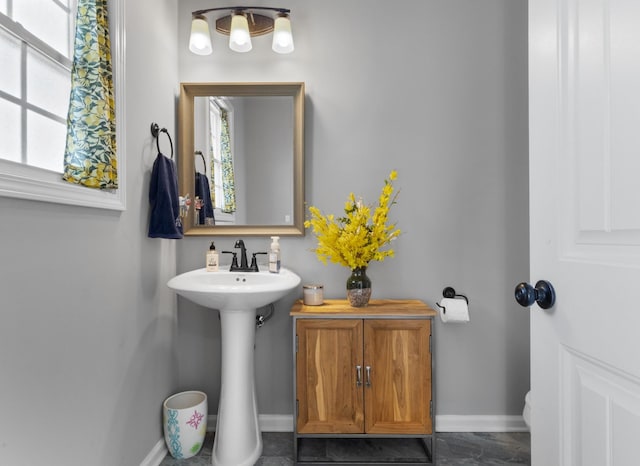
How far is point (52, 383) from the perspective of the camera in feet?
3.42

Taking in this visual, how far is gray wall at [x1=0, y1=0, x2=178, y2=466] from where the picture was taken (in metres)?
0.94

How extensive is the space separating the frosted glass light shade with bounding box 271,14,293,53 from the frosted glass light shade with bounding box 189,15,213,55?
0.37 meters

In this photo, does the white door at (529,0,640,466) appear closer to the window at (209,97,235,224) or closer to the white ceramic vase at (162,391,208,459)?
the white ceramic vase at (162,391,208,459)

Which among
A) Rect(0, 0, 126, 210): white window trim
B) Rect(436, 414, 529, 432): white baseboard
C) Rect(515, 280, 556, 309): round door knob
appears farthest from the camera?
Rect(436, 414, 529, 432): white baseboard

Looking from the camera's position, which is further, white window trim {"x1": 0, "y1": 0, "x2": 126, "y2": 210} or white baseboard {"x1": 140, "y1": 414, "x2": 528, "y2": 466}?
white baseboard {"x1": 140, "y1": 414, "x2": 528, "y2": 466}

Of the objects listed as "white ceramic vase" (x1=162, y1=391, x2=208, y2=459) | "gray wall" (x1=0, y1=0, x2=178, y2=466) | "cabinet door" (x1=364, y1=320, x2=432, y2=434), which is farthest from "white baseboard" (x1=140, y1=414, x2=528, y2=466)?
"gray wall" (x1=0, y1=0, x2=178, y2=466)

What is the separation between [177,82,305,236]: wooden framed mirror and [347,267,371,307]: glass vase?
41 centimetres

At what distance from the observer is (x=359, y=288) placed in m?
1.71

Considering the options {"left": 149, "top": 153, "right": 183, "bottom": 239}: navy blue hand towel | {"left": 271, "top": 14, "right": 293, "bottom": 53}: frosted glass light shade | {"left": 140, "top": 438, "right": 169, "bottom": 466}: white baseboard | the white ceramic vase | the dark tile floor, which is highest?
Answer: {"left": 271, "top": 14, "right": 293, "bottom": 53}: frosted glass light shade

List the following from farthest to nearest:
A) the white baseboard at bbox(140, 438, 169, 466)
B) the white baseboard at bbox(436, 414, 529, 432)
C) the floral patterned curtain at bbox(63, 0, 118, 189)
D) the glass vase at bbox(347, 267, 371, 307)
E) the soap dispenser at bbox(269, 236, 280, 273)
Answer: the white baseboard at bbox(436, 414, 529, 432) → the soap dispenser at bbox(269, 236, 280, 273) → the glass vase at bbox(347, 267, 371, 307) → the white baseboard at bbox(140, 438, 169, 466) → the floral patterned curtain at bbox(63, 0, 118, 189)

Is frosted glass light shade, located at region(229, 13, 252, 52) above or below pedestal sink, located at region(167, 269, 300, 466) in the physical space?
above

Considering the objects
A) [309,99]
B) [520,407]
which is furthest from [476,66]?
[520,407]

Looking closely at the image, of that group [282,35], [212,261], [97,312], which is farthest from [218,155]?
[97,312]

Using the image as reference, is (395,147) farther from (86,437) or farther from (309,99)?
(86,437)
